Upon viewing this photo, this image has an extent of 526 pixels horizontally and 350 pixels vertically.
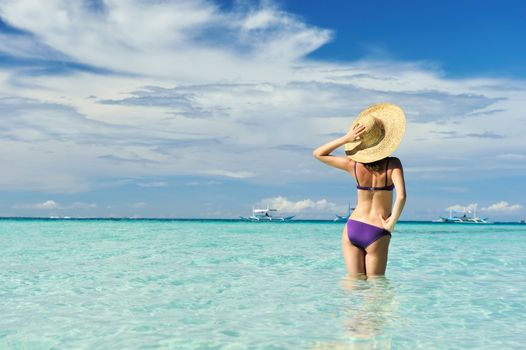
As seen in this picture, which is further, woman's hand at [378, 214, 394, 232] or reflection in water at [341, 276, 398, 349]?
woman's hand at [378, 214, 394, 232]

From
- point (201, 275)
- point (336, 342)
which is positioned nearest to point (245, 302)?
point (336, 342)

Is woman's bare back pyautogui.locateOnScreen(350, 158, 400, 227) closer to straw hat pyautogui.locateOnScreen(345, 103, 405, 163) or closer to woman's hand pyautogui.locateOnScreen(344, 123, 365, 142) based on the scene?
straw hat pyautogui.locateOnScreen(345, 103, 405, 163)

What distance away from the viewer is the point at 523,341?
532cm

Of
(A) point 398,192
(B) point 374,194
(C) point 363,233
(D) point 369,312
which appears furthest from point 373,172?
(D) point 369,312

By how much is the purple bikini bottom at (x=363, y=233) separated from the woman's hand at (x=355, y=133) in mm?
1079

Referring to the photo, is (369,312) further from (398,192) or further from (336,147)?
(336,147)

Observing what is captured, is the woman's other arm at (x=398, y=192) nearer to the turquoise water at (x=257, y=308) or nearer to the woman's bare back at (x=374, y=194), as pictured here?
the woman's bare back at (x=374, y=194)

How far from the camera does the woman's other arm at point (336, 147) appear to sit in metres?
6.49

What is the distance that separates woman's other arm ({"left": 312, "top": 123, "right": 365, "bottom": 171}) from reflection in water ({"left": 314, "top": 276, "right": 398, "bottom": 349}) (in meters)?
1.63

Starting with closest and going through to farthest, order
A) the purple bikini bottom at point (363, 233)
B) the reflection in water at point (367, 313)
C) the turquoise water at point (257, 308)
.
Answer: the reflection in water at point (367, 313) → the turquoise water at point (257, 308) → the purple bikini bottom at point (363, 233)

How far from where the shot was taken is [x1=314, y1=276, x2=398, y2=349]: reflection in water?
4.97m

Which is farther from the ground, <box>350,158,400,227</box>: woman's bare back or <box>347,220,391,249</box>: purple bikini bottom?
<box>350,158,400,227</box>: woman's bare back

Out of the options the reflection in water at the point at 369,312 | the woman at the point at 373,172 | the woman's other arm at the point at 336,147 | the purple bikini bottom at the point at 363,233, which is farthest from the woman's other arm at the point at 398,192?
the reflection in water at the point at 369,312

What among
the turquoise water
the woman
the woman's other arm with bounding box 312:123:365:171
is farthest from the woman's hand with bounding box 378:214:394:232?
the turquoise water
